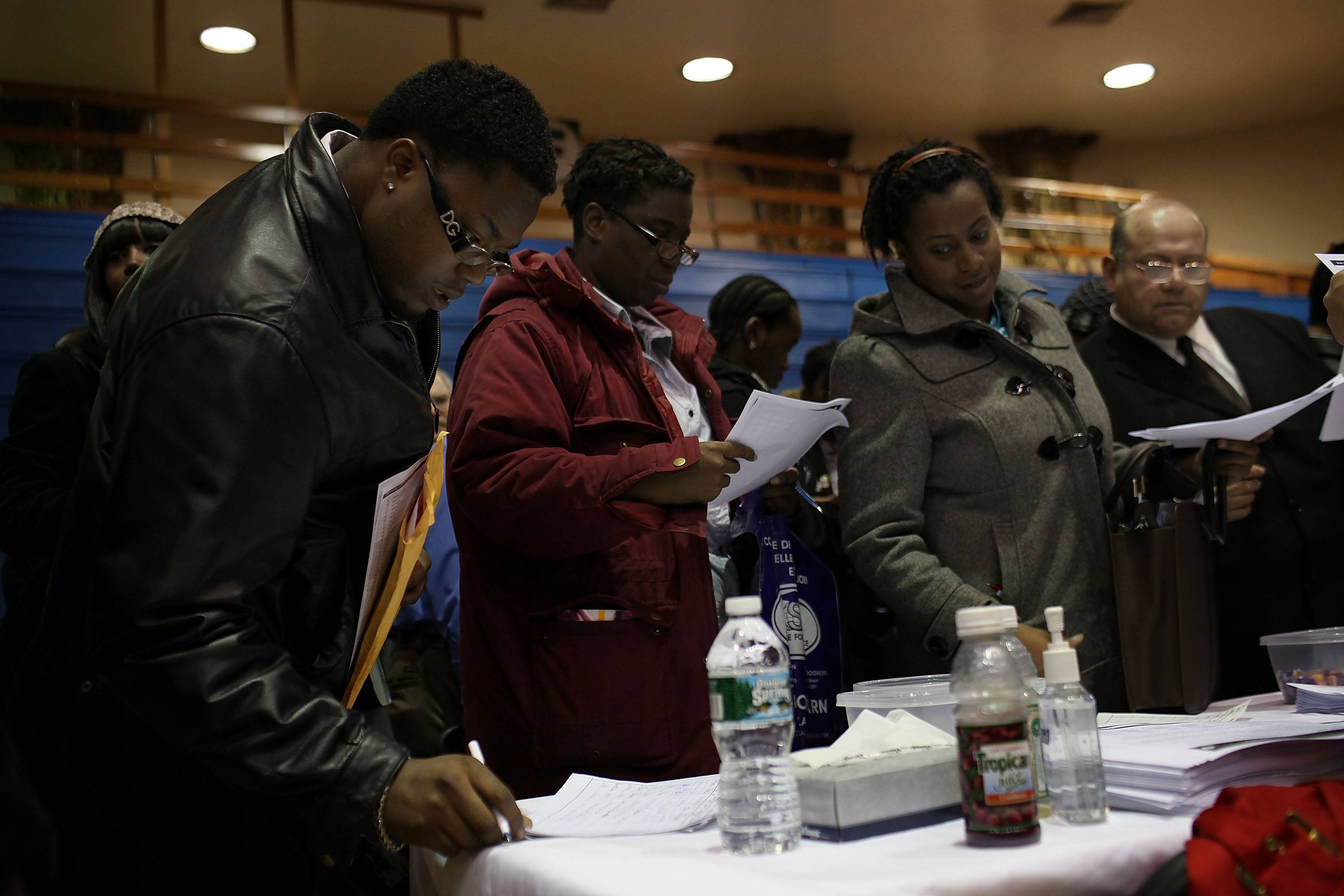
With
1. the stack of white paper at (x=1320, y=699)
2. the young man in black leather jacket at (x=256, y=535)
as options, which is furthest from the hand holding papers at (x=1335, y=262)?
the young man in black leather jacket at (x=256, y=535)

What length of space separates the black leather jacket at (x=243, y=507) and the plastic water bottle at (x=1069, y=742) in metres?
0.59

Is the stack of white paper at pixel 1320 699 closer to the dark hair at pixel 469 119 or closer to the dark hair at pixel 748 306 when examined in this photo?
the dark hair at pixel 469 119

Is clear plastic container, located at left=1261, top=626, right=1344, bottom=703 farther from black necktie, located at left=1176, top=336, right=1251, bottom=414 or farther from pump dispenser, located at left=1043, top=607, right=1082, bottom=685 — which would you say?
black necktie, located at left=1176, top=336, right=1251, bottom=414

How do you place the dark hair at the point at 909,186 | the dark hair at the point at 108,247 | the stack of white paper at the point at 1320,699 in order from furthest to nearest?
1. the dark hair at the point at 108,247
2. the dark hair at the point at 909,186
3. the stack of white paper at the point at 1320,699

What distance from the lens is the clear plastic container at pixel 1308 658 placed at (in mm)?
1601

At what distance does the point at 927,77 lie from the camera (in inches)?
356

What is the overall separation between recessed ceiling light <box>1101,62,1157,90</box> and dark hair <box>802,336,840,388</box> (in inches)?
252

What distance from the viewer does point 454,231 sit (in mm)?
1254

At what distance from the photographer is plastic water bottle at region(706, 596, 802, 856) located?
96 cm

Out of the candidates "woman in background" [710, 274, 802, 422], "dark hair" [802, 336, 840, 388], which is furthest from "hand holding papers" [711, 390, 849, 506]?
"dark hair" [802, 336, 840, 388]

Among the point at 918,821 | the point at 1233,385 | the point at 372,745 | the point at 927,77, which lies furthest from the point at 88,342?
the point at 927,77

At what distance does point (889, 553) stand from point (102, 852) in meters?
1.22

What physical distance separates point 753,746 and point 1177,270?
75.2 inches

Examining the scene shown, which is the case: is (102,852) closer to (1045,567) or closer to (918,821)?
(918,821)
